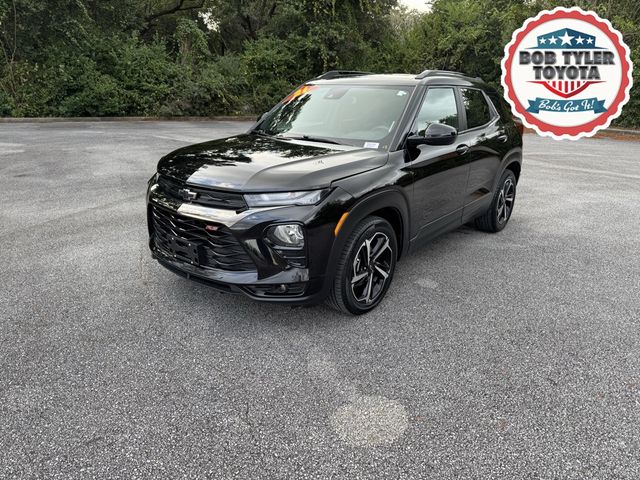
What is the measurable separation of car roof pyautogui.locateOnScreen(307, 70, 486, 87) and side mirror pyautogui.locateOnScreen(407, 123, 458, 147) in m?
0.62

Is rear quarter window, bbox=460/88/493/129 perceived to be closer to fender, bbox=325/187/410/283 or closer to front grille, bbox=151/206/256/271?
fender, bbox=325/187/410/283

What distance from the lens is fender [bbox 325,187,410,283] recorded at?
10.4 feet

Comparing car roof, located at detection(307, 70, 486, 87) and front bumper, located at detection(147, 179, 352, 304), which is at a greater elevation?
car roof, located at detection(307, 70, 486, 87)

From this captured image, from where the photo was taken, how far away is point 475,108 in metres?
4.90

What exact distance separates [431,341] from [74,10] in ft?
61.0

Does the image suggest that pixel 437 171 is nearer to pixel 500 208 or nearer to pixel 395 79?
pixel 395 79

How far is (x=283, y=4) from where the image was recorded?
19719 millimetres

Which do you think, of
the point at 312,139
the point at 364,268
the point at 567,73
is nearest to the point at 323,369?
the point at 364,268

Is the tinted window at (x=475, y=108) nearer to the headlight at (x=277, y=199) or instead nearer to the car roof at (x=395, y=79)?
the car roof at (x=395, y=79)

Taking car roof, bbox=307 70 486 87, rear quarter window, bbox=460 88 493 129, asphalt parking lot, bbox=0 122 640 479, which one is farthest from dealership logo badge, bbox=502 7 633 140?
car roof, bbox=307 70 486 87

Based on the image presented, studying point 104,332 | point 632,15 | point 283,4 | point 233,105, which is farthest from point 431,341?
point 632,15

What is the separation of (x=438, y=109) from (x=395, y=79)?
0.46m

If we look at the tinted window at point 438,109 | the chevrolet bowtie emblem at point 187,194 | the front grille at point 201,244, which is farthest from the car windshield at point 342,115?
the front grille at point 201,244

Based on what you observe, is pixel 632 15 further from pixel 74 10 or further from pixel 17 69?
pixel 17 69
